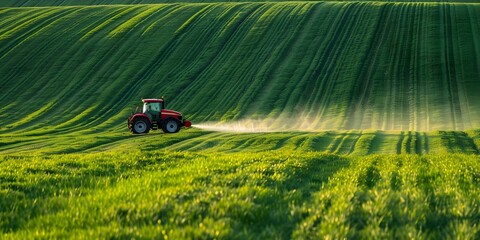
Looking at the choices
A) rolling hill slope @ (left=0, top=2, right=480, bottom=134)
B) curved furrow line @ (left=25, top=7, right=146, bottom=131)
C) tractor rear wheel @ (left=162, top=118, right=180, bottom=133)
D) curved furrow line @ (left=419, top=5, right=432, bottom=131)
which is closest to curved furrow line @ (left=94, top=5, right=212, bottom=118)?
rolling hill slope @ (left=0, top=2, right=480, bottom=134)

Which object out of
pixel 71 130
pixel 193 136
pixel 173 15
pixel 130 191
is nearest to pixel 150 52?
pixel 173 15

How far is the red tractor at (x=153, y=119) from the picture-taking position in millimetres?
34969

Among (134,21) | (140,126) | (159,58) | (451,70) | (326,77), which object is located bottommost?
(140,126)

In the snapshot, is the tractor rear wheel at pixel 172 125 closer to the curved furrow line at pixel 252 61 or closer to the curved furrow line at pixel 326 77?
the curved furrow line at pixel 252 61

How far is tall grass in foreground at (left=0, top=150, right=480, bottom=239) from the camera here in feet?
22.5

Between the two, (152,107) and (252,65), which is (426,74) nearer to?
(252,65)

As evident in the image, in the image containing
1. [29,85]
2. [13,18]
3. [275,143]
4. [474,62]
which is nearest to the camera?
[275,143]

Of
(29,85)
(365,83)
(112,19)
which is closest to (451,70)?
(365,83)

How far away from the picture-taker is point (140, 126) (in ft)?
115

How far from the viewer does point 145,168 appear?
13.4 m

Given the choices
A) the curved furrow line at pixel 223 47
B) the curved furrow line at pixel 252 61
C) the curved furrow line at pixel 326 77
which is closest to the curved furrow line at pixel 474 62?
the curved furrow line at pixel 326 77

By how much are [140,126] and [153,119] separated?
1026 millimetres

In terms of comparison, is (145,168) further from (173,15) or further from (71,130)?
(173,15)

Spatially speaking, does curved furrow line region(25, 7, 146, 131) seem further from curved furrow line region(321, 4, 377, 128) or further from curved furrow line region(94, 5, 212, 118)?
curved furrow line region(321, 4, 377, 128)
